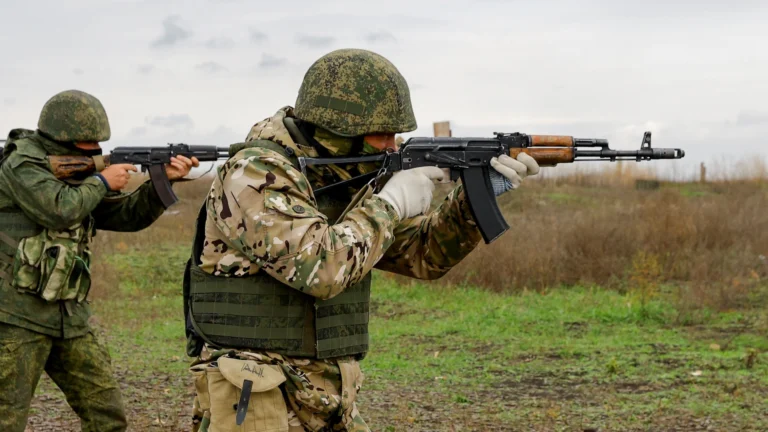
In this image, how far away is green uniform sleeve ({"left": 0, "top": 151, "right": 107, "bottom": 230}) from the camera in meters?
4.62

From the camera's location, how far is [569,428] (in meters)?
5.68

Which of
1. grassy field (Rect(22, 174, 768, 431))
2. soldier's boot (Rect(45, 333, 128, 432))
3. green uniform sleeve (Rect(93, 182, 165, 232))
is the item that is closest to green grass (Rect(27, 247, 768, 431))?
grassy field (Rect(22, 174, 768, 431))

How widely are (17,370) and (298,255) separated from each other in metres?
2.46

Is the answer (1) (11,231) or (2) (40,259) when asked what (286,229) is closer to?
(2) (40,259)

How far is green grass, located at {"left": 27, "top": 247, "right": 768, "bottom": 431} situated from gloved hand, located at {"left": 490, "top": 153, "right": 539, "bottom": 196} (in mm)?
2630

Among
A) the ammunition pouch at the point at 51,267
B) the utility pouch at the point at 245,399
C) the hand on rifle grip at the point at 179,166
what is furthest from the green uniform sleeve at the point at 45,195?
the utility pouch at the point at 245,399

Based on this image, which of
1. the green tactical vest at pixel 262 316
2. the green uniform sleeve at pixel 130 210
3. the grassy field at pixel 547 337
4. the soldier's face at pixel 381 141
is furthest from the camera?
the grassy field at pixel 547 337

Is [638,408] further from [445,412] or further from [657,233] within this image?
[657,233]

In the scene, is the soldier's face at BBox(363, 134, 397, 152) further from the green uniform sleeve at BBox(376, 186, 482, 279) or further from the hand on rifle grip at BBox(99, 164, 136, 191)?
the hand on rifle grip at BBox(99, 164, 136, 191)

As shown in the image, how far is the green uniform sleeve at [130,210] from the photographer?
201 inches

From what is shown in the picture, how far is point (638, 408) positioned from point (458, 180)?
10.5ft

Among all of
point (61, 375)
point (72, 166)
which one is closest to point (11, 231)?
point (72, 166)

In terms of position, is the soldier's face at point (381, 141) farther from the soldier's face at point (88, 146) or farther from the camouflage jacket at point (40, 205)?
the soldier's face at point (88, 146)

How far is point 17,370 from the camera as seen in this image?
452 cm
